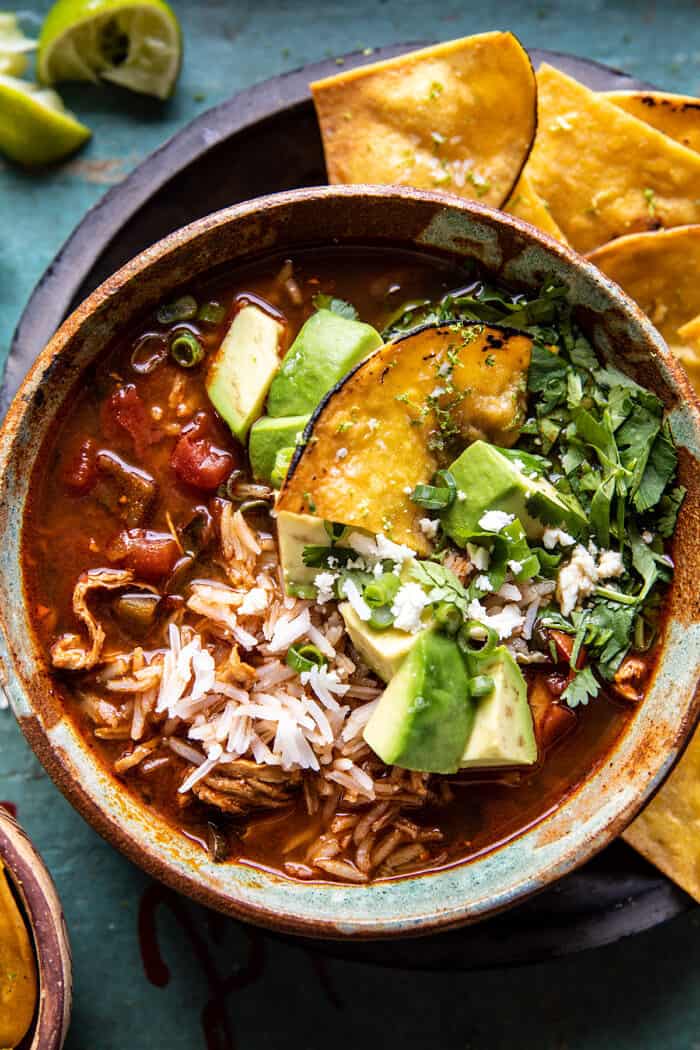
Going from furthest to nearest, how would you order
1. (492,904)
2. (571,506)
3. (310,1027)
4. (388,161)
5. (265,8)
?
(265,8)
(310,1027)
(388,161)
(571,506)
(492,904)

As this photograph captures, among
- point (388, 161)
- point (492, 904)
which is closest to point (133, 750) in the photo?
point (492, 904)

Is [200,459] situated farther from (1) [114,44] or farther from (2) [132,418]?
(1) [114,44]

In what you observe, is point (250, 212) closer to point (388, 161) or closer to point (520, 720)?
point (388, 161)

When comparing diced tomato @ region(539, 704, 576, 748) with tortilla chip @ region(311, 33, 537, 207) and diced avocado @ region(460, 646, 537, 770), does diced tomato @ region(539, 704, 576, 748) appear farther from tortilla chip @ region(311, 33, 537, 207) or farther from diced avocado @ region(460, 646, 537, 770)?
tortilla chip @ region(311, 33, 537, 207)

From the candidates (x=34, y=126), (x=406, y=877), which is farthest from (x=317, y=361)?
(x=34, y=126)

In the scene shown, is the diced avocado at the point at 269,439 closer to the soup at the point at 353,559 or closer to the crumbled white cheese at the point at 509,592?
the soup at the point at 353,559

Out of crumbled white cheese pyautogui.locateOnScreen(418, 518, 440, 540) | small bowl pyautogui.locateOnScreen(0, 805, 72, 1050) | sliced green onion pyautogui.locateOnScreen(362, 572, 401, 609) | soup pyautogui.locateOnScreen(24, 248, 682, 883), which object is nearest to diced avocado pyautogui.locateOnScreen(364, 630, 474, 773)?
soup pyautogui.locateOnScreen(24, 248, 682, 883)
